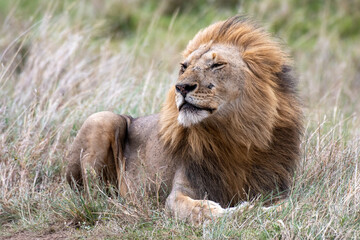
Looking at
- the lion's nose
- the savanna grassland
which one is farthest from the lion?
the savanna grassland

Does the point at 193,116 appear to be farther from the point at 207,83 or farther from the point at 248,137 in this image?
the point at 248,137

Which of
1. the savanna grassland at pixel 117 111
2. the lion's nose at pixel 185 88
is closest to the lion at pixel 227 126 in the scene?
the lion's nose at pixel 185 88

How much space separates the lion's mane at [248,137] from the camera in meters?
4.75

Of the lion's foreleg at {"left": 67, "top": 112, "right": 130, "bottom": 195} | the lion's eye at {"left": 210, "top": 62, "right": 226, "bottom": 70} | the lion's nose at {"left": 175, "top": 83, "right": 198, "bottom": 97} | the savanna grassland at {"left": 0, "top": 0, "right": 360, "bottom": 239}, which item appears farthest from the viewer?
the lion's foreleg at {"left": 67, "top": 112, "right": 130, "bottom": 195}

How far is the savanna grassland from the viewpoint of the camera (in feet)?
14.2

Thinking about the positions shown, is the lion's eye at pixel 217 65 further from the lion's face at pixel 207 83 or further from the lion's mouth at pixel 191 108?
the lion's mouth at pixel 191 108

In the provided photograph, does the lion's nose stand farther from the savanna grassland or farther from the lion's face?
the savanna grassland

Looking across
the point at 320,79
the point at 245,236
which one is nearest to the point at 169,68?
the point at 320,79

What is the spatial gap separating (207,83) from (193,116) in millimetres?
262

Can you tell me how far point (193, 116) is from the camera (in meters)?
4.50

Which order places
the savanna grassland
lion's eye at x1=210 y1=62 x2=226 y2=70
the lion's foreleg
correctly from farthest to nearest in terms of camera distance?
the lion's foreleg < lion's eye at x1=210 y1=62 x2=226 y2=70 < the savanna grassland

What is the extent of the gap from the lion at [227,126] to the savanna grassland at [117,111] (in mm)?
215

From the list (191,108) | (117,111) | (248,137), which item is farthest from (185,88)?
(117,111)

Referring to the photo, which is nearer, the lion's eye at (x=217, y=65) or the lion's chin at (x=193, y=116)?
the lion's chin at (x=193, y=116)
